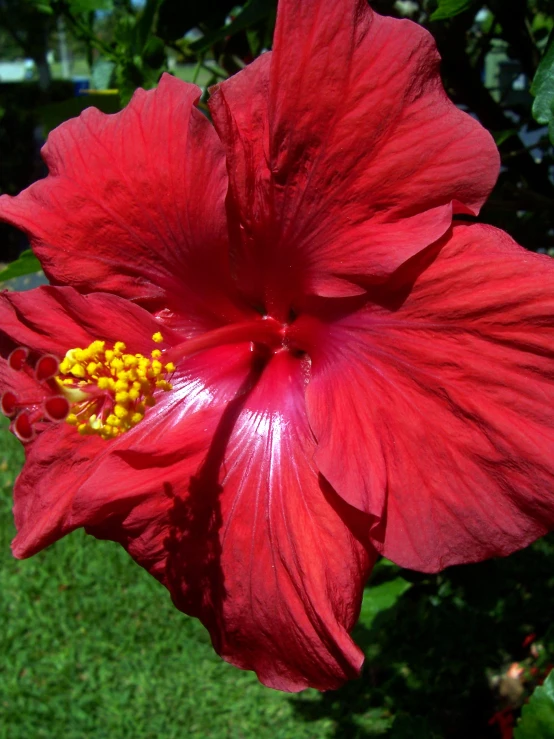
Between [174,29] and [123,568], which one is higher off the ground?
[174,29]

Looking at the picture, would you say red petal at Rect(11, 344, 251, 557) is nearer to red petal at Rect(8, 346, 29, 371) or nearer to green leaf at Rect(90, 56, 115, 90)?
red petal at Rect(8, 346, 29, 371)

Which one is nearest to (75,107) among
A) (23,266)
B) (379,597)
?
(23,266)

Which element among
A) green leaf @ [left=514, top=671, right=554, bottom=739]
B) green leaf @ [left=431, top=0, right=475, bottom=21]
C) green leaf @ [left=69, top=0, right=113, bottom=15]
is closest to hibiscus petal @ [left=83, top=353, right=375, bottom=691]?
green leaf @ [left=514, top=671, right=554, bottom=739]

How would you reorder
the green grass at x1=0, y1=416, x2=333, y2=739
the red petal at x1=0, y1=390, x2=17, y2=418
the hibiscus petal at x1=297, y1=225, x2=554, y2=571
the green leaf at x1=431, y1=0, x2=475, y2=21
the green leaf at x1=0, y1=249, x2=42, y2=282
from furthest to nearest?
the green grass at x1=0, y1=416, x2=333, y2=739
the green leaf at x1=0, y1=249, x2=42, y2=282
the green leaf at x1=431, y1=0, x2=475, y2=21
the red petal at x1=0, y1=390, x2=17, y2=418
the hibiscus petal at x1=297, y1=225, x2=554, y2=571

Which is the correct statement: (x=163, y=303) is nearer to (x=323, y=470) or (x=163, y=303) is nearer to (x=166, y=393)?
(x=166, y=393)

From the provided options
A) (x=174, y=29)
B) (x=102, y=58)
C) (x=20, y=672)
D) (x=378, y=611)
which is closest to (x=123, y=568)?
(x=20, y=672)

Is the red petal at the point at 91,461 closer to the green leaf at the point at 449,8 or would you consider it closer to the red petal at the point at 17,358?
the red petal at the point at 17,358

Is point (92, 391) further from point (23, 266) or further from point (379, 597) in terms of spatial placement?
point (379, 597)
